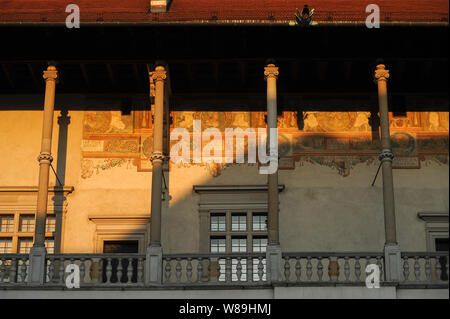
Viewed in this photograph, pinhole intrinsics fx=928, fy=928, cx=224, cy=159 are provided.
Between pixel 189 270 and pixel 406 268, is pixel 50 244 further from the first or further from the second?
pixel 406 268

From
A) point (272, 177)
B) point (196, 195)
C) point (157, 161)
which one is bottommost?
point (272, 177)

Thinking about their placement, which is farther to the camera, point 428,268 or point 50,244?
point 50,244

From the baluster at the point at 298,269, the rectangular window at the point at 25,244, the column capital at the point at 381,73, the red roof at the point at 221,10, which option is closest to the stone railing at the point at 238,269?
the baluster at the point at 298,269

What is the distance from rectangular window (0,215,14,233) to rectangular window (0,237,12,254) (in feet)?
0.56

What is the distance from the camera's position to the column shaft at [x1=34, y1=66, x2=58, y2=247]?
1564 centimetres

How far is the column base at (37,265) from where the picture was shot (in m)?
15.4

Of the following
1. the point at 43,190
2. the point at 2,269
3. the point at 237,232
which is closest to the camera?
the point at 2,269

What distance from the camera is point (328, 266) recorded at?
15.8 metres

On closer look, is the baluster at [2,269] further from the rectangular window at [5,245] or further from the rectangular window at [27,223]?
the rectangular window at [27,223]

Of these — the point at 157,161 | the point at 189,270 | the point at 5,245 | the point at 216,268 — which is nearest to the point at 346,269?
the point at 216,268

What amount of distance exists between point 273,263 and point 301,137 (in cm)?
361

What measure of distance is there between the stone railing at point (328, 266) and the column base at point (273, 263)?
0.42 feet

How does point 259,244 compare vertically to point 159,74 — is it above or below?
below
